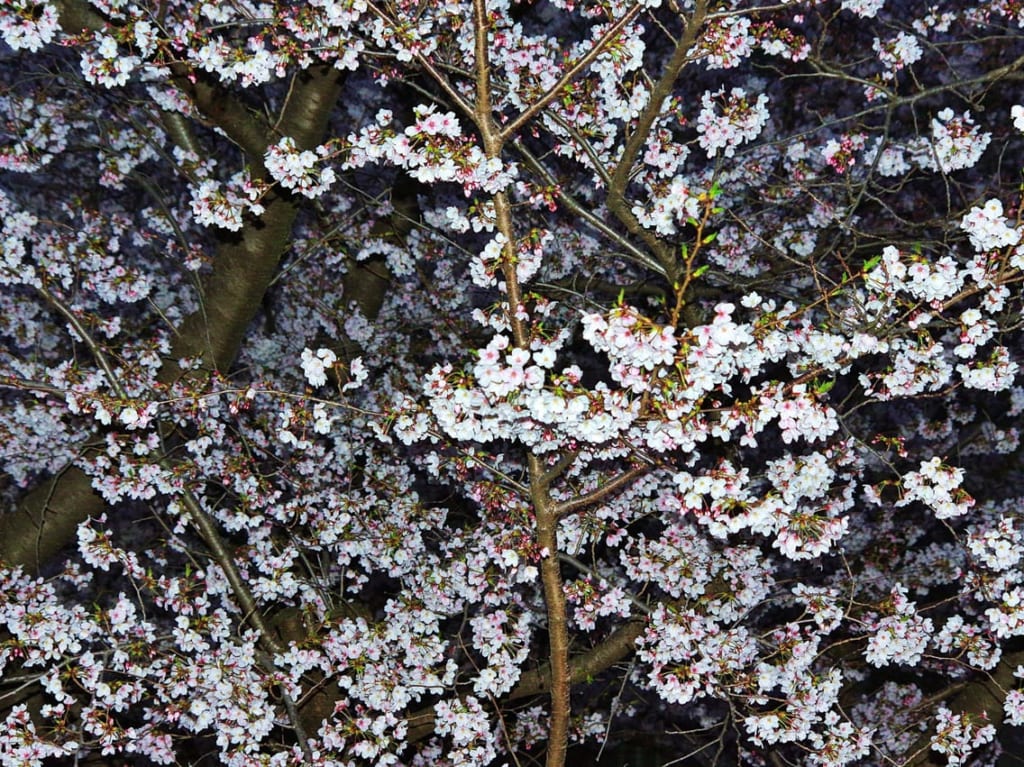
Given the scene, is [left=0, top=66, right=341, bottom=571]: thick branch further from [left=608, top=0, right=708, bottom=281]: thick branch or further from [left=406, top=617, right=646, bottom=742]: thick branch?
[left=406, top=617, right=646, bottom=742]: thick branch

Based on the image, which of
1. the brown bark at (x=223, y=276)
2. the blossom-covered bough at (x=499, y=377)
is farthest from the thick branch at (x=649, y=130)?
the brown bark at (x=223, y=276)

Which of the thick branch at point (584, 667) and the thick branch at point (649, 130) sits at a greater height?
the thick branch at point (649, 130)

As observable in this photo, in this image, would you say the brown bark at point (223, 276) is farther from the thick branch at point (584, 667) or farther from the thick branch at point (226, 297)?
the thick branch at point (584, 667)

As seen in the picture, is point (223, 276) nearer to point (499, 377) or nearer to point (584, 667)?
point (499, 377)

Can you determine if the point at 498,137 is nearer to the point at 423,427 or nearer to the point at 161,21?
the point at 423,427

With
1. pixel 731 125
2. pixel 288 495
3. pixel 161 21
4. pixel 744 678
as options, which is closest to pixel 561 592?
pixel 744 678

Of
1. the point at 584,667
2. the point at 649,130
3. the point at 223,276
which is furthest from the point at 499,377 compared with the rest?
the point at 584,667

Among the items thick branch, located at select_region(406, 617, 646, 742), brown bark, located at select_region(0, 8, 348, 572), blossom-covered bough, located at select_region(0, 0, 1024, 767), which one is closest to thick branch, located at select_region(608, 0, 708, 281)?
blossom-covered bough, located at select_region(0, 0, 1024, 767)

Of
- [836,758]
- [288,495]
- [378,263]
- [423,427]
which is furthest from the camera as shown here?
[288,495]
